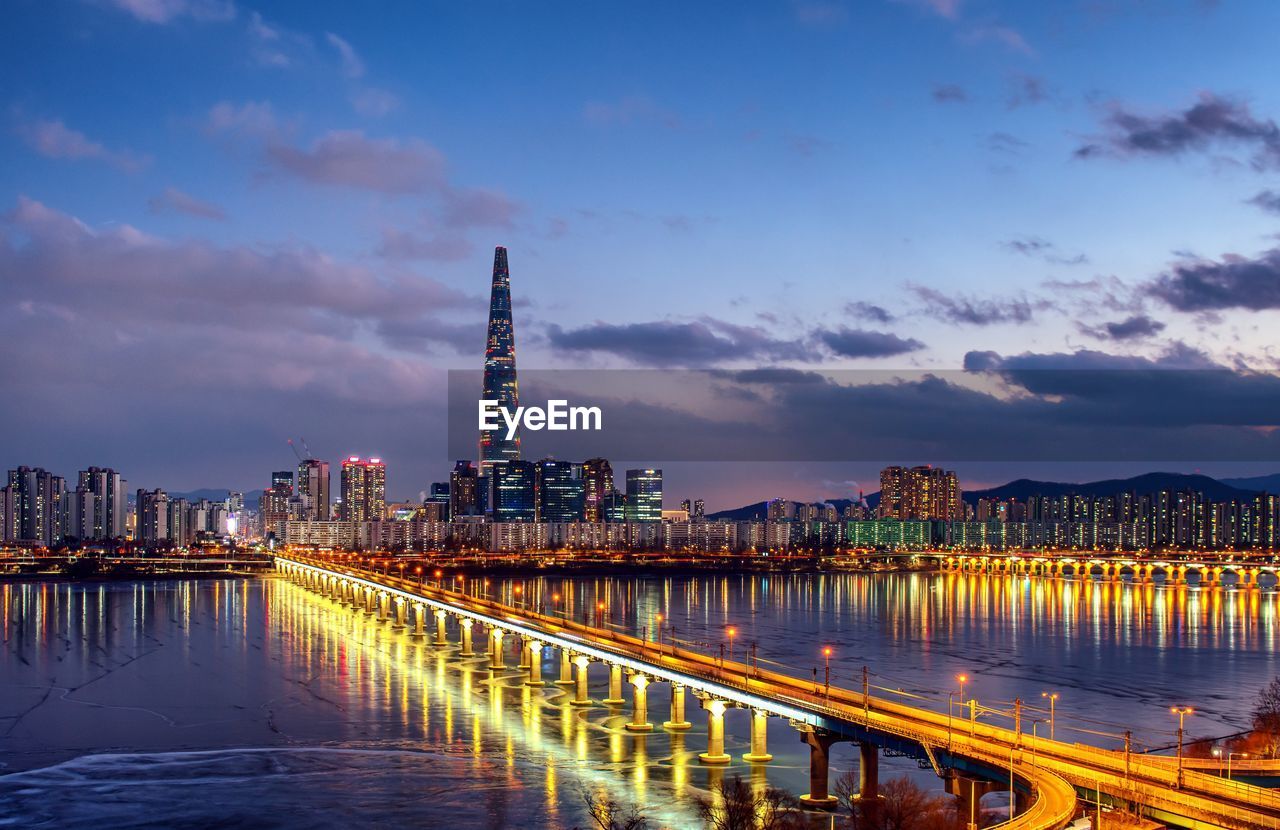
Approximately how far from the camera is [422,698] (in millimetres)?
52844

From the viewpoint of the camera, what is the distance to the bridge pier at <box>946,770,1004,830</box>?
27766 mm

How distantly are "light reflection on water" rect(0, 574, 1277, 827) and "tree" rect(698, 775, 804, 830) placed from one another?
2.69 ft

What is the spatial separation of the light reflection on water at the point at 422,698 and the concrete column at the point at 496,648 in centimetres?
85

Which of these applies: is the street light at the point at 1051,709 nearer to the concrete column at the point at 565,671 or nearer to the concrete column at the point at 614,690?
the concrete column at the point at 614,690

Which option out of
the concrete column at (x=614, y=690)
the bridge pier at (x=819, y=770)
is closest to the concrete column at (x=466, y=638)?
→ the concrete column at (x=614, y=690)

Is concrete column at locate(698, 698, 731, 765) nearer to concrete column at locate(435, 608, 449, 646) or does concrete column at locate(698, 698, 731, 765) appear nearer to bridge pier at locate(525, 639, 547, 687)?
bridge pier at locate(525, 639, 547, 687)

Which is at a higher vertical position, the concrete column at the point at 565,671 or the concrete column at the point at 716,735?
the concrete column at the point at 716,735

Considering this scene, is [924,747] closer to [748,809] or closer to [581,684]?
[748,809]

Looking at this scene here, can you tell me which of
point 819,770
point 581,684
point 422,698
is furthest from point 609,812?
point 422,698

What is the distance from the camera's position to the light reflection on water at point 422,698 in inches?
1380

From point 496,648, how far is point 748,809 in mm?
32964

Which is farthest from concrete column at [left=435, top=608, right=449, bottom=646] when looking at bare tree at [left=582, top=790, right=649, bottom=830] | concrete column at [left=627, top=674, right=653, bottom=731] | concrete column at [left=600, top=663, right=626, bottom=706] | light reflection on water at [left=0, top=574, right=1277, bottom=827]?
bare tree at [left=582, top=790, right=649, bottom=830]

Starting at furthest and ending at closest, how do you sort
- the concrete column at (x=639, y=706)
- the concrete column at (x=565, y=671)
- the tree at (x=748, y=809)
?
the concrete column at (x=565, y=671)
the concrete column at (x=639, y=706)
the tree at (x=748, y=809)

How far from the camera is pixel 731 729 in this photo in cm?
4519
